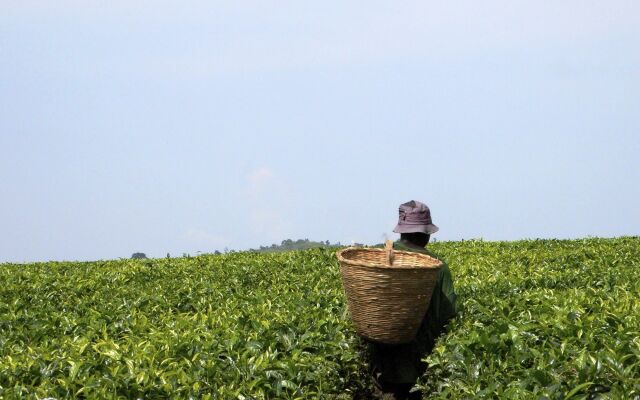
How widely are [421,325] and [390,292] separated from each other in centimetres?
111

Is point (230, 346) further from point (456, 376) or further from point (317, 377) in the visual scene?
point (456, 376)

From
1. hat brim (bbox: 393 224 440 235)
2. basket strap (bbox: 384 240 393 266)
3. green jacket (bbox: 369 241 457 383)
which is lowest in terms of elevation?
green jacket (bbox: 369 241 457 383)

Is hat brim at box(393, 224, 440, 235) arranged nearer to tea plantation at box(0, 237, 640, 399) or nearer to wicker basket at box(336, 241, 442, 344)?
wicker basket at box(336, 241, 442, 344)

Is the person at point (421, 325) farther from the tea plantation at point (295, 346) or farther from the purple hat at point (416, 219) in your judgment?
the tea plantation at point (295, 346)

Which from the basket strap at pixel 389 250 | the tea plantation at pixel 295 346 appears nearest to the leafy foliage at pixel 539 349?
the tea plantation at pixel 295 346

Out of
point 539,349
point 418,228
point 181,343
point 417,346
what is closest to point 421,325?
point 417,346

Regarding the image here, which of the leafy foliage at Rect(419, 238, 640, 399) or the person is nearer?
the leafy foliage at Rect(419, 238, 640, 399)

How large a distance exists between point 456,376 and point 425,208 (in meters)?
1.74

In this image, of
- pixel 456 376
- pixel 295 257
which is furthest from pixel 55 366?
pixel 295 257

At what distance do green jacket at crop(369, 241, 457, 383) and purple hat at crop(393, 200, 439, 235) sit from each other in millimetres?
189

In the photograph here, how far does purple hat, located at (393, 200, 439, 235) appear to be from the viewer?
6.31 meters

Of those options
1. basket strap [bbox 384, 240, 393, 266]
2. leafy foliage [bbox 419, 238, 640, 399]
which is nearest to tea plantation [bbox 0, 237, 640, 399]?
leafy foliage [bbox 419, 238, 640, 399]

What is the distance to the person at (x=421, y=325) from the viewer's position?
250 inches

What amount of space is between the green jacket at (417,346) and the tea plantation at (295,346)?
0.15 metres
